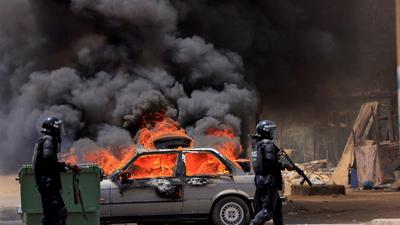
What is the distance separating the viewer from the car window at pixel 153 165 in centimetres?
1138

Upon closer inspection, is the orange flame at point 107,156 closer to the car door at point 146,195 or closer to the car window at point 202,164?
the car window at point 202,164

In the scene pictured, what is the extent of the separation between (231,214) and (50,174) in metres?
3.81

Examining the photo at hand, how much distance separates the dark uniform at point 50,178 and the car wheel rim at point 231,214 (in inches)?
142

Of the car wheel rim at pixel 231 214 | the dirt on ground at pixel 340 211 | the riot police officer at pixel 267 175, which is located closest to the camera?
the riot police officer at pixel 267 175

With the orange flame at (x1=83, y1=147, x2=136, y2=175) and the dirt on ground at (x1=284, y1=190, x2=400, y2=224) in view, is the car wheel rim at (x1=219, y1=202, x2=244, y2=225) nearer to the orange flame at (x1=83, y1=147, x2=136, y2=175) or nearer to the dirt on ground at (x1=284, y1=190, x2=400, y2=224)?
the dirt on ground at (x1=284, y1=190, x2=400, y2=224)

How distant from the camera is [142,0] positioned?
670 inches

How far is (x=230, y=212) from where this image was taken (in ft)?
34.6

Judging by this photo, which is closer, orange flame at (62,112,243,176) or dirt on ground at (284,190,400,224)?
dirt on ground at (284,190,400,224)

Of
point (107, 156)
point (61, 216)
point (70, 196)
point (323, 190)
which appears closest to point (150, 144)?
point (107, 156)

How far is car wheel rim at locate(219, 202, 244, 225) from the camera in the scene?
1048 centimetres

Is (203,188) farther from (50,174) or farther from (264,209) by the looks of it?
(50,174)

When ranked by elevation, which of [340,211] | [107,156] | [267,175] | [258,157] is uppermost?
[107,156]

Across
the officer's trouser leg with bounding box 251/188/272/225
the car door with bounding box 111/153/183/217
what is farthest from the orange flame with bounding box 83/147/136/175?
the officer's trouser leg with bounding box 251/188/272/225

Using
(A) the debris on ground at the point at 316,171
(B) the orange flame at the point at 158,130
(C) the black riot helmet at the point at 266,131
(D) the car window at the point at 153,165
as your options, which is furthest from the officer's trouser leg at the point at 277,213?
(A) the debris on ground at the point at 316,171
